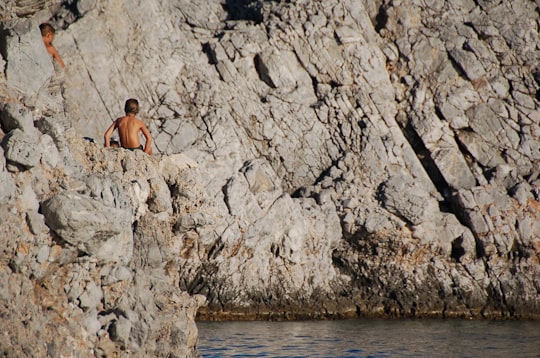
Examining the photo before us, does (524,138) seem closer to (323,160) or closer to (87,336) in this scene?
(323,160)

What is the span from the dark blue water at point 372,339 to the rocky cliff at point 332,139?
1197mm

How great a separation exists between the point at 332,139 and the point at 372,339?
6.41 meters

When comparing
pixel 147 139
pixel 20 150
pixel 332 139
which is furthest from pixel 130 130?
pixel 332 139

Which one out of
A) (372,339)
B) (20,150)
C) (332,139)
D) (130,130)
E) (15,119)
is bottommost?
(372,339)

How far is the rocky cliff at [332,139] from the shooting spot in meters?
18.4

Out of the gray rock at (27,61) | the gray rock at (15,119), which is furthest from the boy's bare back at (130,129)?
the gray rock at (15,119)

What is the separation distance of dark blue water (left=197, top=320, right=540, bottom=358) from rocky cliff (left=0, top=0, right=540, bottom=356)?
1.20m

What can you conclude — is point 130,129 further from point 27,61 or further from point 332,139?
point 332,139

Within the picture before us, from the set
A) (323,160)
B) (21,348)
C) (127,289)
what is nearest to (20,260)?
(21,348)

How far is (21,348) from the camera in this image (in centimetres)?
713

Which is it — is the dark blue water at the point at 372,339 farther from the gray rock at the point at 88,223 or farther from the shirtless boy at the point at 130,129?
the gray rock at the point at 88,223

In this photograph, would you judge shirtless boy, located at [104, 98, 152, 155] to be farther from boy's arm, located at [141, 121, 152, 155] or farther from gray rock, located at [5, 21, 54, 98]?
gray rock, located at [5, 21, 54, 98]

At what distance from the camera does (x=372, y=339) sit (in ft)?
51.0

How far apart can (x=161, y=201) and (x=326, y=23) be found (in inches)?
371
